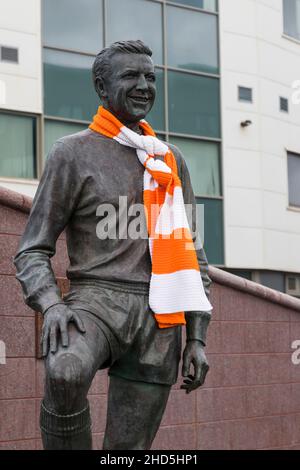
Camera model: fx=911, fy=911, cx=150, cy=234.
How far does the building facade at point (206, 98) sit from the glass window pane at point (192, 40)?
0.03 m

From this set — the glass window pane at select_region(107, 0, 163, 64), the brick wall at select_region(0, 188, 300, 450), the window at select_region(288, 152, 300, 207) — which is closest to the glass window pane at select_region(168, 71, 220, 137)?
the glass window pane at select_region(107, 0, 163, 64)

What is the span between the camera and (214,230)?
18.2 m

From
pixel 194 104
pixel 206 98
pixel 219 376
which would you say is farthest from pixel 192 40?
pixel 219 376

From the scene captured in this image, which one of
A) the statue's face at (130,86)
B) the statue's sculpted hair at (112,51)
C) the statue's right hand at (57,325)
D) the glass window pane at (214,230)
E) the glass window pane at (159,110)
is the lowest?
the statue's right hand at (57,325)

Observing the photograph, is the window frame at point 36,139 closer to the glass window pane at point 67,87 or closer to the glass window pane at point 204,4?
the glass window pane at point 67,87

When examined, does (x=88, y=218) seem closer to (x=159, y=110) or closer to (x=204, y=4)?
(x=159, y=110)

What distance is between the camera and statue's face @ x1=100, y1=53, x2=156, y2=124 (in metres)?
4.32

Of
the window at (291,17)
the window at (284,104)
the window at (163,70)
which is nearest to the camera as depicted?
the window at (163,70)

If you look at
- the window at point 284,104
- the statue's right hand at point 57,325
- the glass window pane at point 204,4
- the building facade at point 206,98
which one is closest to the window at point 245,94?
the building facade at point 206,98

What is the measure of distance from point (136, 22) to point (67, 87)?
208 cm

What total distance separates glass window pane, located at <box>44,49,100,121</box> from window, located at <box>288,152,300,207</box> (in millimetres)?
5876

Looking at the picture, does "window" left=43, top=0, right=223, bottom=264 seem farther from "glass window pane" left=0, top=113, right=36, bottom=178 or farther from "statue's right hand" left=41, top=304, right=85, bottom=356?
"statue's right hand" left=41, top=304, right=85, bottom=356

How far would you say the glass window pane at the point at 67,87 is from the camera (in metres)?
15.8

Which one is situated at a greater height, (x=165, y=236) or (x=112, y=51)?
(x=112, y=51)
